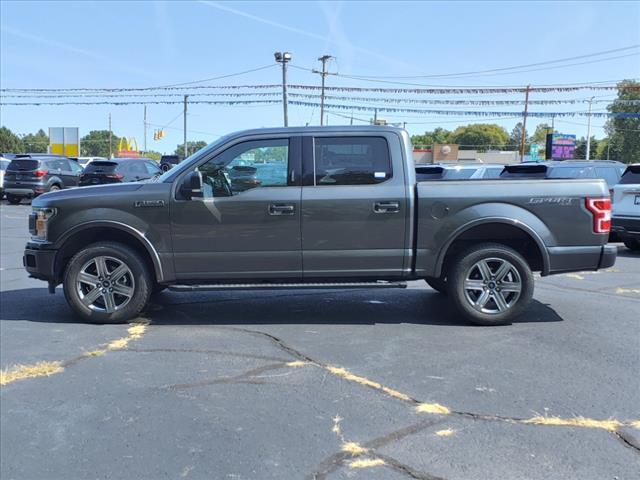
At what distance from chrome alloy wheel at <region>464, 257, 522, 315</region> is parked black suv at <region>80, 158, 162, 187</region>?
15688mm

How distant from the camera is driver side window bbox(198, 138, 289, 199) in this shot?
574 cm

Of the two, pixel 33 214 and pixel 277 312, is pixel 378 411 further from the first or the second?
pixel 33 214

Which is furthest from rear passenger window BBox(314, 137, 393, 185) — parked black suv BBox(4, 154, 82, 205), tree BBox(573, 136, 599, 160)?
tree BBox(573, 136, 599, 160)

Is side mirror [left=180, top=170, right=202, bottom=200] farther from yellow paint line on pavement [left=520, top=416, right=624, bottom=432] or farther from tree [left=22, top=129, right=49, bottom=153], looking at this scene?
tree [left=22, top=129, right=49, bottom=153]

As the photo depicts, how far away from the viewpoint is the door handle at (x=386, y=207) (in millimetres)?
5664

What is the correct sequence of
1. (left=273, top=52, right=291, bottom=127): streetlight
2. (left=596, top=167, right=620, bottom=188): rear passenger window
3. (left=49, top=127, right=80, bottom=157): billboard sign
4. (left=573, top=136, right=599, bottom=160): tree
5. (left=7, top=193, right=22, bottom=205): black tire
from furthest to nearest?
(left=573, top=136, right=599, bottom=160): tree
(left=49, top=127, right=80, bottom=157): billboard sign
(left=273, top=52, right=291, bottom=127): streetlight
(left=7, top=193, right=22, bottom=205): black tire
(left=596, top=167, right=620, bottom=188): rear passenger window

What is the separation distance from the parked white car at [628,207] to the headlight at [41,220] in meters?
9.57

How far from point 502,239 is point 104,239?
13.8 ft

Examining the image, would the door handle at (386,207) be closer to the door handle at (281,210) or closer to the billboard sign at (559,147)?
the door handle at (281,210)

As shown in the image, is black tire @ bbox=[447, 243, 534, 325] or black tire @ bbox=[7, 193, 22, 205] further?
black tire @ bbox=[7, 193, 22, 205]

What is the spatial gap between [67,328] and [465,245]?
4189 millimetres

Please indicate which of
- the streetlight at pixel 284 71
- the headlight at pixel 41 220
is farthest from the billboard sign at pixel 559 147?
the headlight at pixel 41 220

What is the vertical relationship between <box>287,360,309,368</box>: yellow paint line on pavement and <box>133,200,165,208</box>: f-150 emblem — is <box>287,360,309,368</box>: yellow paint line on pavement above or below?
below

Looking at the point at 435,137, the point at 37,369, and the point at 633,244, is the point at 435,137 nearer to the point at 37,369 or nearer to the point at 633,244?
the point at 633,244
